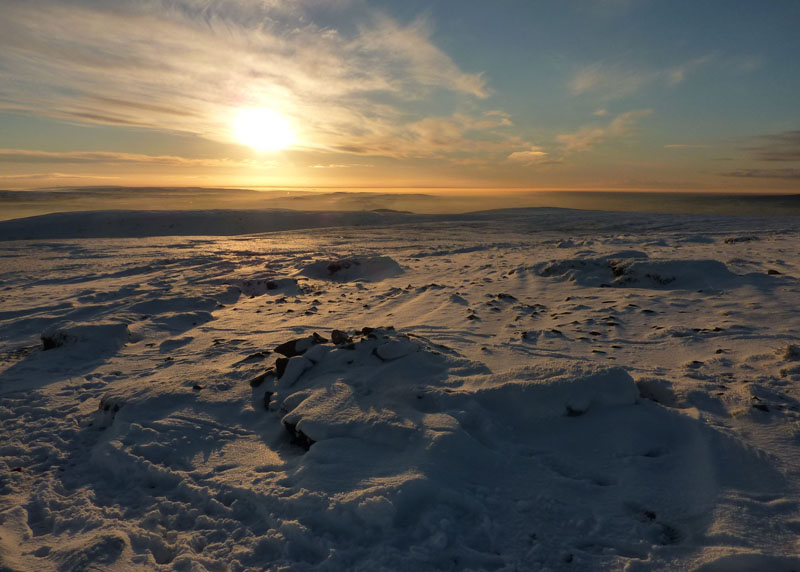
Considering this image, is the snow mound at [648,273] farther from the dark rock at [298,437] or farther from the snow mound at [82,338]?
the snow mound at [82,338]

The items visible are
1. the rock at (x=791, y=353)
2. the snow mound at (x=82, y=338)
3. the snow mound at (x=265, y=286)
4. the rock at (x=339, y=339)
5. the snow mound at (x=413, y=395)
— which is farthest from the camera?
the snow mound at (x=265, y=286)

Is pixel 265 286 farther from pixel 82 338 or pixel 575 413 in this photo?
pixel 575 413

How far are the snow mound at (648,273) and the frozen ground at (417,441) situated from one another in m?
0.80

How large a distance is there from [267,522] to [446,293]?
Answer: 19.0 feet

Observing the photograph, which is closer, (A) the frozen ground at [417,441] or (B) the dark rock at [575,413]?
(A) the frozen ground at [417,441]

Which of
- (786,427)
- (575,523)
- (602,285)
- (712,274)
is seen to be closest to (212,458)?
(575,523)

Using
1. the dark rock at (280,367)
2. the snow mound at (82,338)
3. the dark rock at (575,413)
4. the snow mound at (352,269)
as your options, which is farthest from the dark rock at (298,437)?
the snow mound at (352,269)

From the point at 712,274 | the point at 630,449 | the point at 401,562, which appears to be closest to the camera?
the point at 401,562

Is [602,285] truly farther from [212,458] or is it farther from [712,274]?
[212,458]

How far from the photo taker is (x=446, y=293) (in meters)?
7.93

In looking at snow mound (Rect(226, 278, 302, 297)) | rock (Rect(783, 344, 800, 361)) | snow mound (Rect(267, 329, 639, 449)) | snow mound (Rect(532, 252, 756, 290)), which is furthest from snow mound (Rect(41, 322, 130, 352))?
snow mound (Rect(532, 252, 756, 290))

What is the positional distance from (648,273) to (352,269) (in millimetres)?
6588

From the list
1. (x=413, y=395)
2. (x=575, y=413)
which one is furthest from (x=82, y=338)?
(x=575, y=413)

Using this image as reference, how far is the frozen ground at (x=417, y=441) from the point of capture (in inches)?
90.3
